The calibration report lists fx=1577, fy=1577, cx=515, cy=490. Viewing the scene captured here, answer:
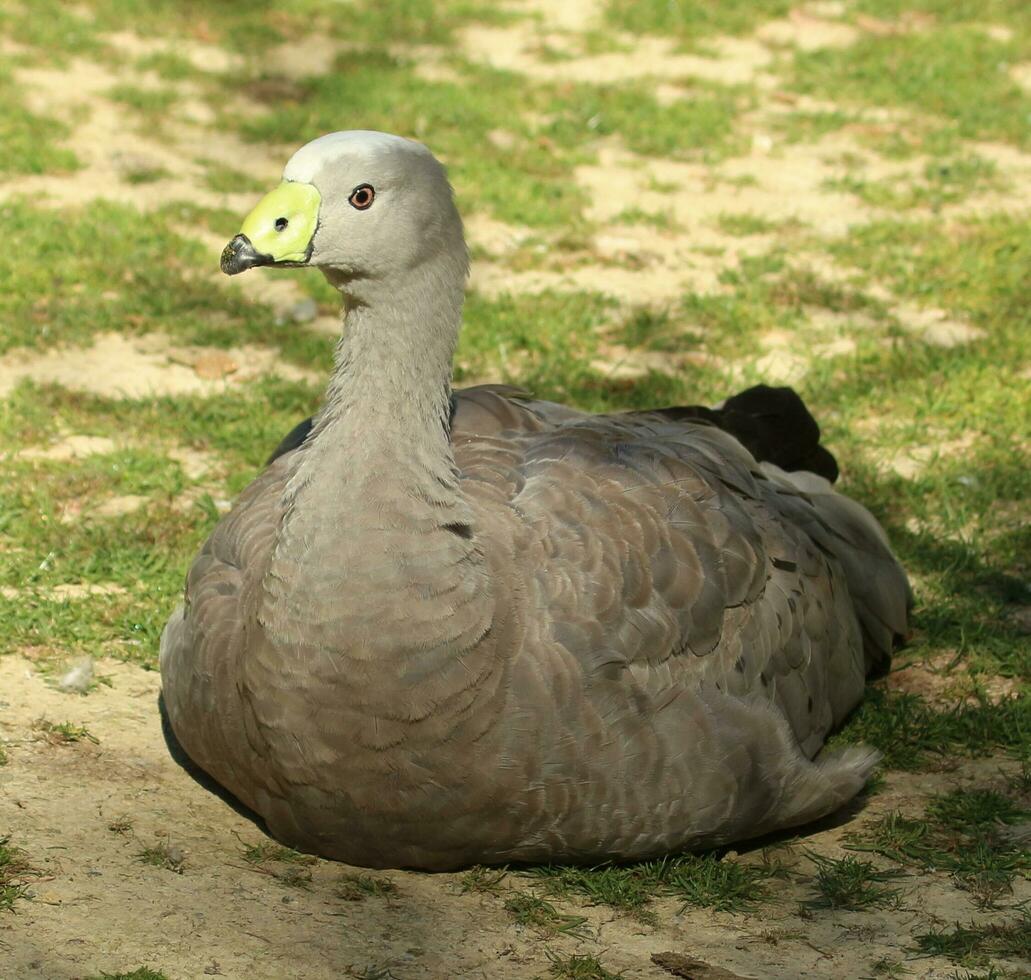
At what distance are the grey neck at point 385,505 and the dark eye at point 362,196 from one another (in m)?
0.20

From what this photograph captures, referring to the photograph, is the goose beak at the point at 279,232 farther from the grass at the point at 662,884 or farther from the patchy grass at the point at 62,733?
the grass at the point at 662,884

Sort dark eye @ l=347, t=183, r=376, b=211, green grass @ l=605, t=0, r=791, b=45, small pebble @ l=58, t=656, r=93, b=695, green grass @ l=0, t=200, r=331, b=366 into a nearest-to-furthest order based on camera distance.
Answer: dark eye @ l=347, t=183, r=376, b=211 < small pebble @ l=58, t=656, r=93, b=695 < green grass @ l=0, t=200, r=331, b=366 < green grass @ l=605, t=0, r=791, b=45

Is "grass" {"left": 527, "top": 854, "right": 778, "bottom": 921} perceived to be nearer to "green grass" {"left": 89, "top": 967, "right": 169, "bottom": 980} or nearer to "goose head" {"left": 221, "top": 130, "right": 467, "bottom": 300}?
"green grass" {"left": 89, "top": 967, "right": 169, "bottom": 980}

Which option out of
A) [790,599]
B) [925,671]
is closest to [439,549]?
[790,599]

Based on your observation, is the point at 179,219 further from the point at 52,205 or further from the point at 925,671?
the point at 925,671

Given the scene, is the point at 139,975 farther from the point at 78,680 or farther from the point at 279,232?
the point at 279,232

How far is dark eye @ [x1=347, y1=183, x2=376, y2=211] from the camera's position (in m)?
3.81

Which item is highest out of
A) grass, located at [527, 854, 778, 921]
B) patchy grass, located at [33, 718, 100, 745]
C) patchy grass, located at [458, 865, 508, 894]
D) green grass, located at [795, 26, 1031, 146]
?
green grass, located at [795, 26, 1031, 146]

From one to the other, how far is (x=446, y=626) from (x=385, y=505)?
333mm

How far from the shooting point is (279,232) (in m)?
3.70

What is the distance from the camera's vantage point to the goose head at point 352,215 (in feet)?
12.1

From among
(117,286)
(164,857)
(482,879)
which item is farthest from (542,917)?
(117,286)

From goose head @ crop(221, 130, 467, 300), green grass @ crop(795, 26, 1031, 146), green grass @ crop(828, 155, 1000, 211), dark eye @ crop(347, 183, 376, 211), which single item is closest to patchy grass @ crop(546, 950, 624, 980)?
goose head @ crop(221, 130, 467, 300)

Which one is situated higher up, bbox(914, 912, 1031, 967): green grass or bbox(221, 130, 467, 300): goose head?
bbox(221, 130, 467, 300): goose head
